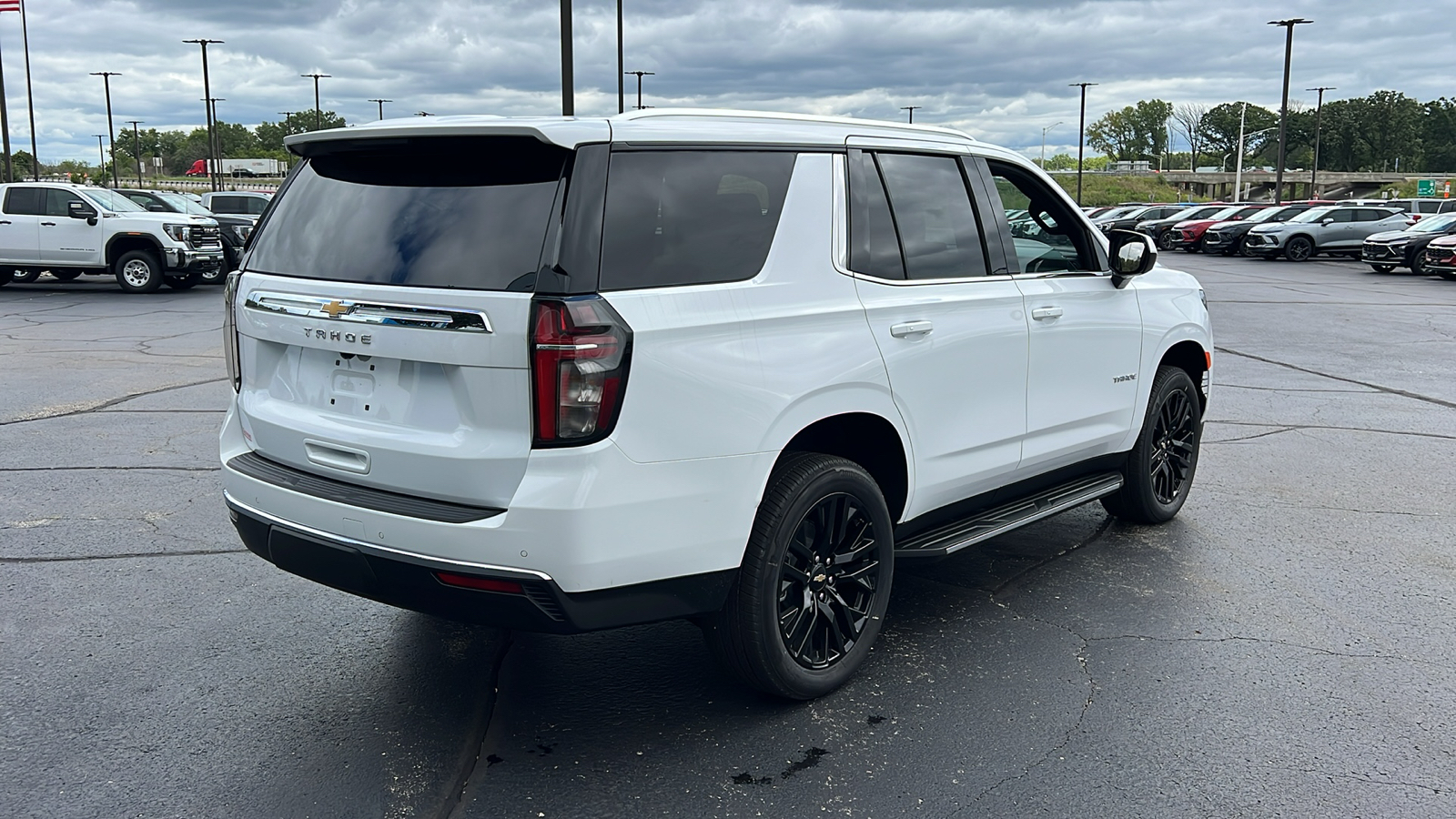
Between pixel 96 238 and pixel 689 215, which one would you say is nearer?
pixel 689 215

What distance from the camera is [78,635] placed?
4.36m

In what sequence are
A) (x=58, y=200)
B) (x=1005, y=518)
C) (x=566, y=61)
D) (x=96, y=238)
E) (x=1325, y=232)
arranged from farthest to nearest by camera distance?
(x=1325, y=232) < (x=96, y=238) < (x=58, y=200) < (x=566, y=61) < (x=1005, y=518)

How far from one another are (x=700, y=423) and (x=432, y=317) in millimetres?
798

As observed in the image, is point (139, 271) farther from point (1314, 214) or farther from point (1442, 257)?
point (1314, 214)

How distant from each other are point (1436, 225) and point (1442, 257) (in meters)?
3.39

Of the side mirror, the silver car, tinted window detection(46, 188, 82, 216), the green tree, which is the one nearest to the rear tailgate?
the side mirror

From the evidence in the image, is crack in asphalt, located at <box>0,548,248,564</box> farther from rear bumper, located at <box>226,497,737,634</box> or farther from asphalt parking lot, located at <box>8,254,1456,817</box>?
rear bumper, located at <box>226,497,737,634</box>

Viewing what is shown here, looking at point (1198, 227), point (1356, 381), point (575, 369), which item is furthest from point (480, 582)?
point (1198, 227)

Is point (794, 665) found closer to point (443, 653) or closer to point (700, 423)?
point (700, 423)

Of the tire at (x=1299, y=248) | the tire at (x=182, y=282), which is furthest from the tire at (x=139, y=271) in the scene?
the tire at (x=1299, y=248)

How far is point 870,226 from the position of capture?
13.3 ft

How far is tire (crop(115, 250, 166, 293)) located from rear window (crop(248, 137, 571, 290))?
62.8ft

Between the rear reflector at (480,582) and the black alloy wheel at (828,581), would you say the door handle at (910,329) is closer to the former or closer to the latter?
the black alloy wheel at (828,581)

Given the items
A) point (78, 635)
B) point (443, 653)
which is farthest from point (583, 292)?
point (78, 635)
